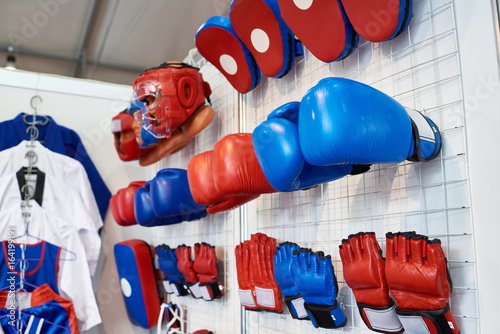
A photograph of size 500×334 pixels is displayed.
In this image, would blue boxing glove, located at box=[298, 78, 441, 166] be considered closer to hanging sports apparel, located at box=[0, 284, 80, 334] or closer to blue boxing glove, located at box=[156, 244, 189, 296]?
blue boxing glove, located at box=[156, 244, 189, 296]

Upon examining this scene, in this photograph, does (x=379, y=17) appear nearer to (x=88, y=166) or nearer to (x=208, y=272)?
(x=208, y=272)

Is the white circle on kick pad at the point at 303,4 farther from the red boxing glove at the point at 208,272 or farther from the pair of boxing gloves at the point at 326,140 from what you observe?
the red boxing glove at the point at 208,272

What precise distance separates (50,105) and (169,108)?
1493 mm

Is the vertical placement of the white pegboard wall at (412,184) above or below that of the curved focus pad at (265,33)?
below

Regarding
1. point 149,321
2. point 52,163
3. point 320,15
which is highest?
point 320,15

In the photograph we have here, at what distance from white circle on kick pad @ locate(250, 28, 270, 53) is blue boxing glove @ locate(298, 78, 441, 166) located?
31.2 inches

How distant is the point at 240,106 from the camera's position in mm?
2514

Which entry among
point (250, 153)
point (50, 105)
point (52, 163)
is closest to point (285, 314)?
point (250, 153)

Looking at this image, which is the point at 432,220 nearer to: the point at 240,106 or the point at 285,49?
the point at 285,49

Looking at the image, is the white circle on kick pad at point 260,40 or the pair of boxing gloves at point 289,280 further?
the white circle on kick pad at point 260,40

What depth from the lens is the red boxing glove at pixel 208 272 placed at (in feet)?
7.97

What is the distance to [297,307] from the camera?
5.90 feet

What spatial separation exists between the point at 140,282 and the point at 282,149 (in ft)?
6.81

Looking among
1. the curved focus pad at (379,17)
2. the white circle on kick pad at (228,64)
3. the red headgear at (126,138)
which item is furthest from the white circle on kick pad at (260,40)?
the red headgear at (126,138)
